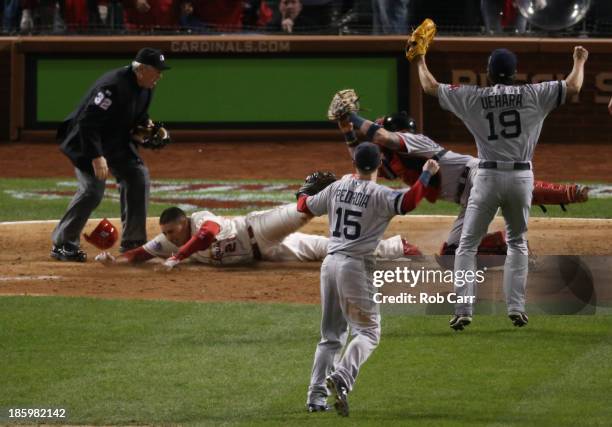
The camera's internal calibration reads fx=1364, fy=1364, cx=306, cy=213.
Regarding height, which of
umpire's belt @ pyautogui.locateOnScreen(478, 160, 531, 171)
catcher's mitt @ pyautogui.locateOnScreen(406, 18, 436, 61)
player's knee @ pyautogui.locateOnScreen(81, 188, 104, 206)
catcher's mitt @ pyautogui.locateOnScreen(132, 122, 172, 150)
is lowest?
player's knee @ pyautogui.locateOnScreen(81, 188, 104, 206)

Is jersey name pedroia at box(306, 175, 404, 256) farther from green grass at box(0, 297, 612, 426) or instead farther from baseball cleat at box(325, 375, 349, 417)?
green grass at box(0, 297, 612, 426)

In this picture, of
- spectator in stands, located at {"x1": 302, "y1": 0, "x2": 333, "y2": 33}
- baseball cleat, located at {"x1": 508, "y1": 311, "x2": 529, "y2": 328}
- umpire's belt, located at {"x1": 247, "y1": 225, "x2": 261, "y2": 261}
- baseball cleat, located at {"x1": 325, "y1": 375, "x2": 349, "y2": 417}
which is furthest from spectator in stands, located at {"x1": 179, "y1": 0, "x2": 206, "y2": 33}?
baseball cleat, located at {"x1": 325, "y1": 375, "x2": 349, "y2": 417}

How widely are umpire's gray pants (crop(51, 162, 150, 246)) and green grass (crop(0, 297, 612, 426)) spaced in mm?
1563

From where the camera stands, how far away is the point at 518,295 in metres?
9.18

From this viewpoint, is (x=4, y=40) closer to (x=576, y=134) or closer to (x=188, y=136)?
(x=188, y=136)

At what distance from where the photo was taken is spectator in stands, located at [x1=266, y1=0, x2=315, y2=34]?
65.1ft

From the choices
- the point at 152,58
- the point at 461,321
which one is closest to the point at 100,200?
the point at 152,58

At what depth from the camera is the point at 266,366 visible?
8.61 meters

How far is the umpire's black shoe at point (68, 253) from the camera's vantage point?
1234cm

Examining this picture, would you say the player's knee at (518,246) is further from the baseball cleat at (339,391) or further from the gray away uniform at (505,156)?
the baseball cleat at (339,391)

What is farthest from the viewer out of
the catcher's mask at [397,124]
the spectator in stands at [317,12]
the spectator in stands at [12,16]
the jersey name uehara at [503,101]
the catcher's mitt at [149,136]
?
the spectator in stands at [12,16]

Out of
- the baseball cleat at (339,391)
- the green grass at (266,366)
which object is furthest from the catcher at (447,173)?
the baseball cleat at (339,391)

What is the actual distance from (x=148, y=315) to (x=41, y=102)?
10.3m

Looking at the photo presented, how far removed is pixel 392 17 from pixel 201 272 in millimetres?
8650
